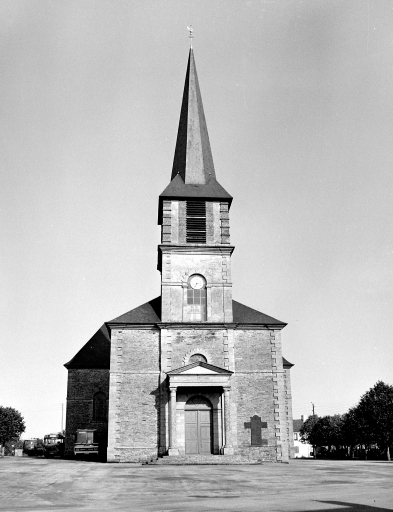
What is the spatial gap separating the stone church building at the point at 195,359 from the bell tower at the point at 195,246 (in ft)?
0.21

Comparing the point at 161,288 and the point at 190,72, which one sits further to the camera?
the point at 190,72

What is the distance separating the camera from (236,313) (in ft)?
117

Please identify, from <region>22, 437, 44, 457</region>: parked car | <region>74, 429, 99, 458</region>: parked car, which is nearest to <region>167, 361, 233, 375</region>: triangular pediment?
<region>74, 429, 99, 458</region>: parked car

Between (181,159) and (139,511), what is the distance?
31.3 meters

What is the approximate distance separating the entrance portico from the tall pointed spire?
43.4ft

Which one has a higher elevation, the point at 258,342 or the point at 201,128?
the point at 201,128

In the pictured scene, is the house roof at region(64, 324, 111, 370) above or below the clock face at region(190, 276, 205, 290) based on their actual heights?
below

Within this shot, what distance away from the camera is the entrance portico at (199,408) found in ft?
104

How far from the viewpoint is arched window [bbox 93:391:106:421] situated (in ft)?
137

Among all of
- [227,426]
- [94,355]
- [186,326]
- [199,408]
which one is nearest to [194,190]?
[186,326]

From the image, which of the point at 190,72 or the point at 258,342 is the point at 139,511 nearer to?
the point at 258,342

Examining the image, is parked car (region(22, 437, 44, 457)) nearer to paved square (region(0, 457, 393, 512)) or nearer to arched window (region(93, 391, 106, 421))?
arched window (region(93, 391, 106, 421))

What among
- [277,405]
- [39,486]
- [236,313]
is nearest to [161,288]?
[236,313]

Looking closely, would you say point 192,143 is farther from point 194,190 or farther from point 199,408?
point 199,408
